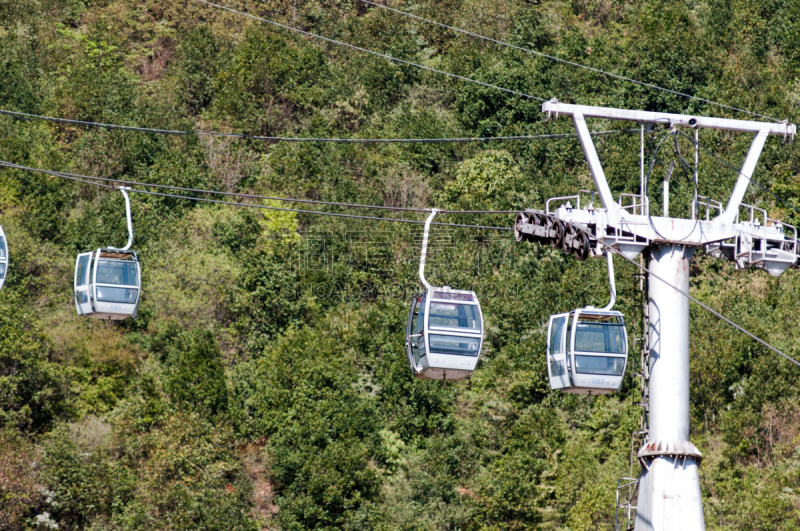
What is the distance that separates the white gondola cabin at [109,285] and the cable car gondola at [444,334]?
7498 millimetres

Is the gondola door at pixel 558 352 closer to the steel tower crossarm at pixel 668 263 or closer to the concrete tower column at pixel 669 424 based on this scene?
the steel tower crossarm at pixel 668 263

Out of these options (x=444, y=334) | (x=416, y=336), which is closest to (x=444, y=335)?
(x=444, y=334)

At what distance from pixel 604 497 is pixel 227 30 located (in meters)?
53.8

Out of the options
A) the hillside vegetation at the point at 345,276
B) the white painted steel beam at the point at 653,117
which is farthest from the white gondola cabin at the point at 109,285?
the hillside vegetation at the point at 345,276

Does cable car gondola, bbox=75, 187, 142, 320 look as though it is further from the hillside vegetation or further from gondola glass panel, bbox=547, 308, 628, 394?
the hillside vegetation

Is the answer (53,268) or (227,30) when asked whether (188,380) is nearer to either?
(53,268)

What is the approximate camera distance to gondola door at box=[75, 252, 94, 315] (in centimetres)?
2847

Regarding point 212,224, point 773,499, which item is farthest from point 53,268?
point 773,499

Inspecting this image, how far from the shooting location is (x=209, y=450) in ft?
164

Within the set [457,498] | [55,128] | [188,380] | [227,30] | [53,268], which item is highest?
[227,30]

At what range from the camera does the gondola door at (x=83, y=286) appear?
2847cm

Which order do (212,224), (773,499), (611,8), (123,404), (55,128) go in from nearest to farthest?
(773,499), (123,404), (212,224), (55,128), (611,8)

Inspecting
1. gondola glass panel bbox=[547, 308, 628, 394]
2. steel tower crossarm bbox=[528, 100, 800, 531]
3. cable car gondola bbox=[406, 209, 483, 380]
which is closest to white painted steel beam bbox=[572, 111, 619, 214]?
steel tower crossarm bbox=[528, 100, 800, 531]

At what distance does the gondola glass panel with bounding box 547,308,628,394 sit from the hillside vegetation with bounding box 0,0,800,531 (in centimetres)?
1608
